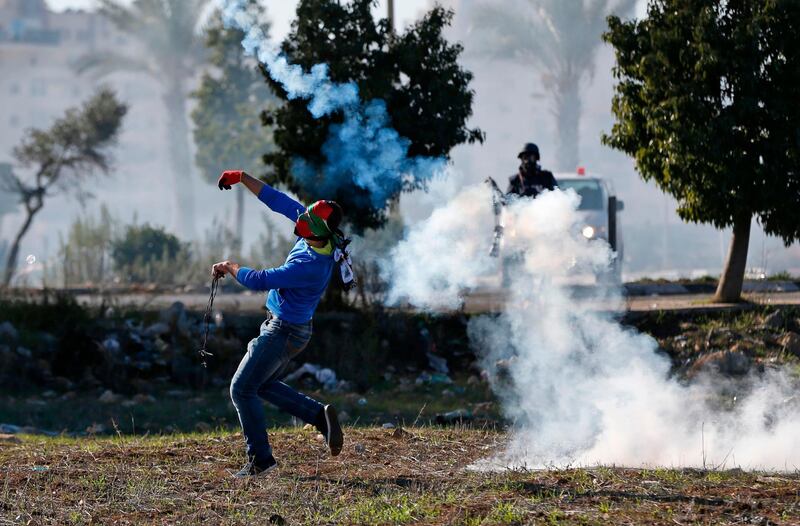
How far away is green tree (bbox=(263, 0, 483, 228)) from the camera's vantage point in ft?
50.0

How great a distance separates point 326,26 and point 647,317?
531 cm

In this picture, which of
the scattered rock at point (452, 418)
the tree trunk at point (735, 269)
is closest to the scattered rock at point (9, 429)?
the scattered rock at point (452, 418)

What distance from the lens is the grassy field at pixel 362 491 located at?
6312 millimetres

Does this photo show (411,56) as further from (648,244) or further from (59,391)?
(648,244)

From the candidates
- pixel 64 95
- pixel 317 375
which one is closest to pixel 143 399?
pixel 317 375

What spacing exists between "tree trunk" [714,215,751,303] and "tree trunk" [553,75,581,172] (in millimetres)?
30241

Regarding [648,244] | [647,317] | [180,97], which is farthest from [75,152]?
[648,244]

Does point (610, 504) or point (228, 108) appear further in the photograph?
point (228, 108)

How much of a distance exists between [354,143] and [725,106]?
4.52 m

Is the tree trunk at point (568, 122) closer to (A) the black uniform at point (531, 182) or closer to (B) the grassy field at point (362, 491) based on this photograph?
(A) the black uniform at point (531, 182)

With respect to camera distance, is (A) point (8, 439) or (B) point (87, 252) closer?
(A) point (8, 439)

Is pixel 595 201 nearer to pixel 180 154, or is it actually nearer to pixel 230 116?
pixel 230 116

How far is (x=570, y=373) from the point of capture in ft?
35.5

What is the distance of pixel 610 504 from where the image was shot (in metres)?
6.49
